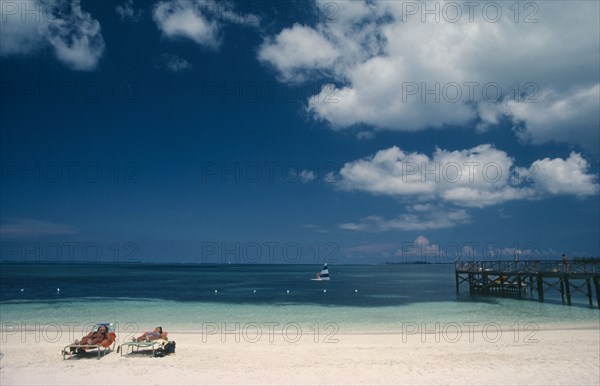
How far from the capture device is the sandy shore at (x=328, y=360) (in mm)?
12891

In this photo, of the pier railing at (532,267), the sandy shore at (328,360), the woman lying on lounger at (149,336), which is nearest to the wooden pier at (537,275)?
→ the pier railing at (532,267)

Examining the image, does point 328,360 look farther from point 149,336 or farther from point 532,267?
point 532,267

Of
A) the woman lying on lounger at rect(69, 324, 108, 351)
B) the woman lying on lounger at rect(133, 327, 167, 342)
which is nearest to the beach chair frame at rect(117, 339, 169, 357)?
the woman lying on lounger at rect(133, 327, 167, 342)

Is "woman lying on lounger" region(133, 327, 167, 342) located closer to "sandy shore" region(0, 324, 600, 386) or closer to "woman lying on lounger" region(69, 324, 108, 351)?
"sandy shore" region(0, 324, 600, 386)

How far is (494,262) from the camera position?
4784cm

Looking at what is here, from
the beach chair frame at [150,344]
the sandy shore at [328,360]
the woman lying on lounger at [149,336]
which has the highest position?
the woman lying on lounger at [149,336]

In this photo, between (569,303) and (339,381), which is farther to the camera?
(569,303)

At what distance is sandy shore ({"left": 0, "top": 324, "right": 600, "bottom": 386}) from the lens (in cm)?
1289

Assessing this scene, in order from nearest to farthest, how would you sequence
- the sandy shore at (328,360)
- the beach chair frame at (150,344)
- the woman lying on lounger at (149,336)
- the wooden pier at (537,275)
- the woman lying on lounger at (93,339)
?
1. the sandy shore at (328,360)
2. the woman lying on lounger at (93,339)
3. the beach chair frame at (150,344)
4. the woman lying on lounger at (149,336)
5. the wooden pier at (537,275)

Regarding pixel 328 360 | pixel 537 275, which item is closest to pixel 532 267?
pixel 537 275

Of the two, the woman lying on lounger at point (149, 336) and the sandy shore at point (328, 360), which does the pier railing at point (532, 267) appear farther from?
the woman lying on lounger at point (149, 336)

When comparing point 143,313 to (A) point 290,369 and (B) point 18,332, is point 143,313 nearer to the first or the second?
(B) point 18,332

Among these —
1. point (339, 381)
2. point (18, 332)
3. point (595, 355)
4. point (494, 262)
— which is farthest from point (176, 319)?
point (494, 262)

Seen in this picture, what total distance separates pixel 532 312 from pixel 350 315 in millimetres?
15169
